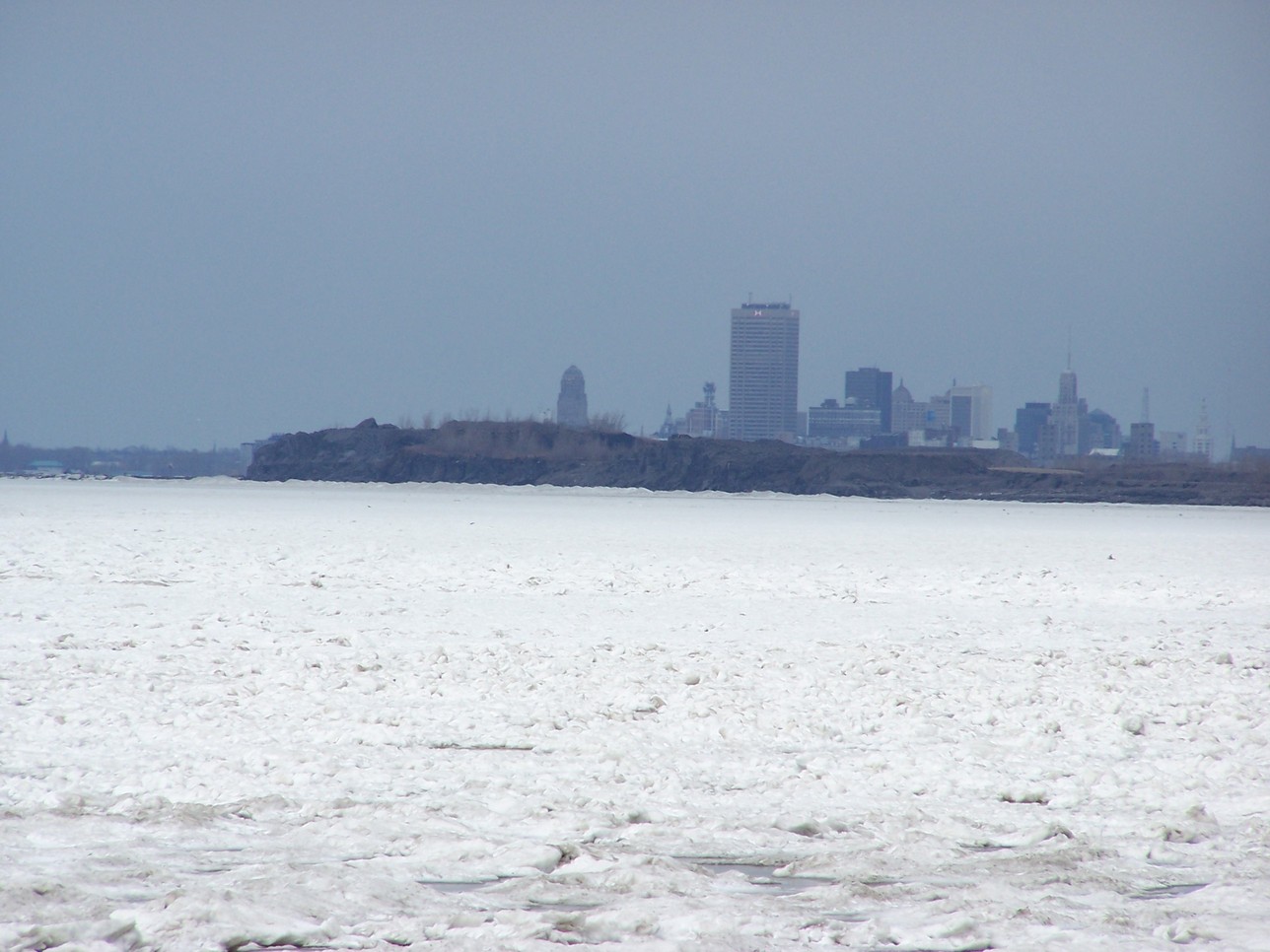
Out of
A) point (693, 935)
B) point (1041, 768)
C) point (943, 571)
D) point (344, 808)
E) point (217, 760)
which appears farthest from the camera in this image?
point (943, 571)

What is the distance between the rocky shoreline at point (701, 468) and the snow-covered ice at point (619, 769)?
55615mm

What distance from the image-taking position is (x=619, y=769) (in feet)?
19.0

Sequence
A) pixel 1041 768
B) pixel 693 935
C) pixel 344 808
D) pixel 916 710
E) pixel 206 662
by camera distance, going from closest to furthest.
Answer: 1. pixel 693 935
2. pixel 344 808
3. pixel 1041 768
4. pixel 916 710
5. pixel 206 662

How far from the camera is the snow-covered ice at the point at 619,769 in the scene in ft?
12.7

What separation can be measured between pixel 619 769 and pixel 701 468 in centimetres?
7499

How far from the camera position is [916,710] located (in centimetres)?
707

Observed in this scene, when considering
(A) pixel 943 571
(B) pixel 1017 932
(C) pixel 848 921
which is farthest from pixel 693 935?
(A) pixel 943 571

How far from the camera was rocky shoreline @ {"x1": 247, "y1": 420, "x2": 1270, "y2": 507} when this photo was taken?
6894 cm

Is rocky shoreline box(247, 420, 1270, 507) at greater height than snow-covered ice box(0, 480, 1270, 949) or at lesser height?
greater

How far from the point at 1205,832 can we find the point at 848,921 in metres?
1.98

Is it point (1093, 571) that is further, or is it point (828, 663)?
point (1093, 571)

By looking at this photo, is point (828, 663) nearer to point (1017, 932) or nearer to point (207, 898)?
point (1017, 932)

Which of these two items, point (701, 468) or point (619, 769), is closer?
point (619, 769)

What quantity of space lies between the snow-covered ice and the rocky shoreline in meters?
55.6
